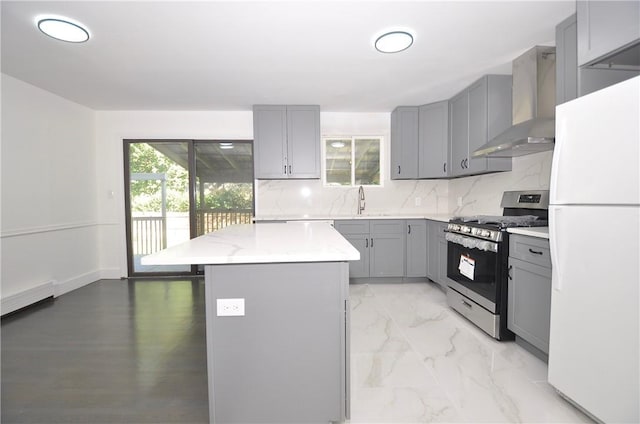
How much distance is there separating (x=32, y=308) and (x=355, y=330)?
11.6 feet

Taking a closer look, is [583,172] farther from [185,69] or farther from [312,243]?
[185,69]

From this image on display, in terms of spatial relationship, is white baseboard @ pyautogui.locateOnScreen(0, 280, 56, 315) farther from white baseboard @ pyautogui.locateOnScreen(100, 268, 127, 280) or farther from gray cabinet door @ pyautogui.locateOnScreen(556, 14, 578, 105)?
gray cabinet door @ pyautogui.locateOnScreen(556, 14, 578, 105)

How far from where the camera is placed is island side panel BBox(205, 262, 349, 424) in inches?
54.7

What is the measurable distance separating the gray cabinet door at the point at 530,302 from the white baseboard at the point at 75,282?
4.90 meters

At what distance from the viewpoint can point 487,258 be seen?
8.18 ft

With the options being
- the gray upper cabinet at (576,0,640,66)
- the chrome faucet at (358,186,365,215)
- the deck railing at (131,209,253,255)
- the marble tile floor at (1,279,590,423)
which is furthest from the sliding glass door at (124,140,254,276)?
the gray upper cabinet at (576,0,640,66)

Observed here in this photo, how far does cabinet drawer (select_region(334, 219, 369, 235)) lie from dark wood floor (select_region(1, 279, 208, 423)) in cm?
192

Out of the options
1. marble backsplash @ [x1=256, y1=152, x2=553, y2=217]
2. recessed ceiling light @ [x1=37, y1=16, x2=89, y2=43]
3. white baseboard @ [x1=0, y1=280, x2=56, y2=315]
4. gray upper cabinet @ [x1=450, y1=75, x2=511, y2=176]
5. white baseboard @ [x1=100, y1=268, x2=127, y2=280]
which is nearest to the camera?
recessed ceiling light @ [x1=37, y1=16, x2=89, y2=43]

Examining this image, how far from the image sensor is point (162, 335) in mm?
2537

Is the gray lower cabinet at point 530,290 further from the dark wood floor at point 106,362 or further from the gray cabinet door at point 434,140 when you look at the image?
the dark wood floor at point 106,362

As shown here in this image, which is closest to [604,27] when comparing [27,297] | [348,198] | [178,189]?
[348,198]

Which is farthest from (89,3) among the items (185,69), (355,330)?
(355,330)

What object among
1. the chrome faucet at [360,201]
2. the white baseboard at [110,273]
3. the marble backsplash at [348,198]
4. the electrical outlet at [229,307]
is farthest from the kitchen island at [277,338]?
the white baseboard at [110,273]

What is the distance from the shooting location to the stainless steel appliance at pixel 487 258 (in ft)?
7.79
